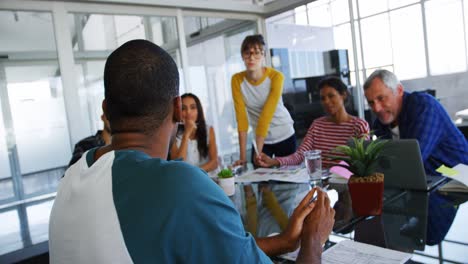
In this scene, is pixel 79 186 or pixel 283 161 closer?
pixel 79 186

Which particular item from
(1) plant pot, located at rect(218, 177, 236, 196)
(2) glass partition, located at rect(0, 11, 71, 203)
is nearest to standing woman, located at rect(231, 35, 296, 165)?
(1) plant pot, located at rect(218, 177, 236, 196)

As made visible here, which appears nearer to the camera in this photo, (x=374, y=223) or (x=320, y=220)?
(x=320, y=220)

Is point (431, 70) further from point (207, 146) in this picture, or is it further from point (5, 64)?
point (5, 64)

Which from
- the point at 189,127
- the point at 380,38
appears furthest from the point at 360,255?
the point at 380,38

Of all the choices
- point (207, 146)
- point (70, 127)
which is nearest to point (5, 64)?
point (70, 127)

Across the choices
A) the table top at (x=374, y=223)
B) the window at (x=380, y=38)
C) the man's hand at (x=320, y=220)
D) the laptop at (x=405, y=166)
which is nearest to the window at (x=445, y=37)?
the window at (x=380, y=38)

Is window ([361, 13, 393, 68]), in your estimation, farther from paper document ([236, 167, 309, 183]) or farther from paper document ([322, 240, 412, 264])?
paper document ([322, 240, 412, 264])

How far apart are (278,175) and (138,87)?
1382 mm

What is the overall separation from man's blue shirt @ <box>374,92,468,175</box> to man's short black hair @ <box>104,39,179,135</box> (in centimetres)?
134

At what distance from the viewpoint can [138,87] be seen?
690mm

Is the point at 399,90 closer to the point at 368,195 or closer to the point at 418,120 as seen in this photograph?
the point at 418,120

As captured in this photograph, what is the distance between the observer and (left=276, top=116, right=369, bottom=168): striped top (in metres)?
2.20

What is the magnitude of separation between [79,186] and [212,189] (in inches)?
9.5

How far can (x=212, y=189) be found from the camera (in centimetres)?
59
